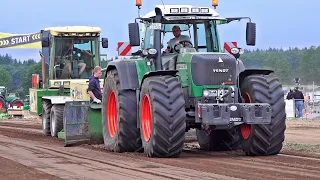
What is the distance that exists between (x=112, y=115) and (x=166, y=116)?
323cm

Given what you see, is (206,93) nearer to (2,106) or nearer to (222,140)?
(222,140)

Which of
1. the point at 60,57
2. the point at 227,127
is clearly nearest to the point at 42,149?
the point at 227,127

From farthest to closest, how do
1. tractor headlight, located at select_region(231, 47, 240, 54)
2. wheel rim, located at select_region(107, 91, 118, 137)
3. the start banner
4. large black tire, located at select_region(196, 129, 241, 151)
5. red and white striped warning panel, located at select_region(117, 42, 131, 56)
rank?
the start banner → red and white striped warning panel, located at select_region(117, 42, 131, 56) → wheel rim, located at select_region(107, 91, 118, 137) → large black tire, located at select_region(196, 129, 241, 151) → tractor headlight, located at select_region(231, 47, 240, 54)

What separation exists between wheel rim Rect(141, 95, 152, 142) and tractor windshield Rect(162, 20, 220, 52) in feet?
4.66

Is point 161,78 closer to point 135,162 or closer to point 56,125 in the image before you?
point 135,162

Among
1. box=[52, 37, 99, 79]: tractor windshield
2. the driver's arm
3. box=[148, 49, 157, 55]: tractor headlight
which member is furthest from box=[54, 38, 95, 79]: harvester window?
box=[148, 49, 157, 55]: tractor headlight

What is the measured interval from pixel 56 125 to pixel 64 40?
416 cm

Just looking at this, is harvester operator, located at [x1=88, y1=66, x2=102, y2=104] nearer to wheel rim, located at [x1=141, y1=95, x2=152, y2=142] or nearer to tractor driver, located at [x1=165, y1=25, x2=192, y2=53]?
tractor driver, located at [x1=165, y1=25, x2=192, y2=53]

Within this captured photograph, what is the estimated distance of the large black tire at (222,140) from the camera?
15023mm

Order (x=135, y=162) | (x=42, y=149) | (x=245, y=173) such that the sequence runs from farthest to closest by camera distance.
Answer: (x=42, y=149) < (x=135, y=162) < (x=245, y=173)

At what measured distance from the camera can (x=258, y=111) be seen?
42.0ft

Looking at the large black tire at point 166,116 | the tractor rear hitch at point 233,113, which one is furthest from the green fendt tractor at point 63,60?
the tractor rear hitch at point 233,113

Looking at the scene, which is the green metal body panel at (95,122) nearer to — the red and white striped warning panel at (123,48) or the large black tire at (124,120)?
the large black tire at (124,120)

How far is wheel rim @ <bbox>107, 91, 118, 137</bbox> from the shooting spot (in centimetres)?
1540
